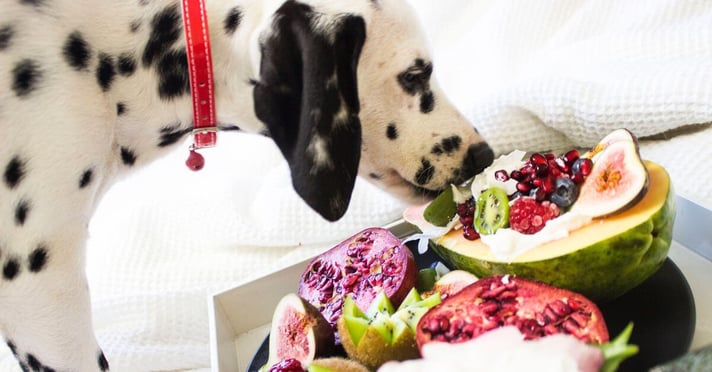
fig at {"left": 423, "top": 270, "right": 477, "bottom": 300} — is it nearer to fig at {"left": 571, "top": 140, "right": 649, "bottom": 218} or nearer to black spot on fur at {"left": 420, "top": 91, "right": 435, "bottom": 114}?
fig at {"left": 571, "top": 140, "right": 649, "bottom": 218}

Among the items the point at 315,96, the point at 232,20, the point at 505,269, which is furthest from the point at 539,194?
the point at 232,20

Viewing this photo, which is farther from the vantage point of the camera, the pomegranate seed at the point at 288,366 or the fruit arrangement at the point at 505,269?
the pomegranate seed at the point at 288,366

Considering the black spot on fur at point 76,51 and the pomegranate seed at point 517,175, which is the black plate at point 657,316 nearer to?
the pomegranate seed at point 517,175

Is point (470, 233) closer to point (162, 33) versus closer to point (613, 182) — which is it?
point (613, 182)

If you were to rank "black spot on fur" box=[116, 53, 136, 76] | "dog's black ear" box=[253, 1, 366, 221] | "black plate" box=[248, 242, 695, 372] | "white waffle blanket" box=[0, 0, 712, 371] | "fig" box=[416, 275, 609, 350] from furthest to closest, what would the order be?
"white waffle blanket" box=[0, 0, 712, 371] < "black spot on fur" box=[116, 53, 136, 76] < "dog's black ear" box=[253, 1, 366, 221] < "black plate" box=[248, 242, 695, 372] < "fig" box=[416, 275, 609, 350]

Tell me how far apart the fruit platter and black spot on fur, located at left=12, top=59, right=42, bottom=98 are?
487mm

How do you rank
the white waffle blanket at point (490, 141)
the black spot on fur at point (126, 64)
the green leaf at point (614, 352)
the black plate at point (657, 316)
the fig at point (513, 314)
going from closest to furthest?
1. the green leaf at point (614, 352)
2. the fig at point (513, 314)
3. the black plate at point (657, 316)
4. the black spot on fur at point (126, 64)
5. the white waffle blanket at point (490, 141)

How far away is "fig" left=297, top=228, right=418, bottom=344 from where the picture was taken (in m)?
1.01

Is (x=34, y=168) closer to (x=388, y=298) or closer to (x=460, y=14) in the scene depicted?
(x=388, y=298)

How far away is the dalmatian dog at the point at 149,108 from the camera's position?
0.91 metres

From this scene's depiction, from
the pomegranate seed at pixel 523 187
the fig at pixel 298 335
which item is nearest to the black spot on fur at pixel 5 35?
the fig at pixel 298 335

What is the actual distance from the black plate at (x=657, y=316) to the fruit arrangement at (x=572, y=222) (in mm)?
26

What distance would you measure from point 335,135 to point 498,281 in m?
0.31

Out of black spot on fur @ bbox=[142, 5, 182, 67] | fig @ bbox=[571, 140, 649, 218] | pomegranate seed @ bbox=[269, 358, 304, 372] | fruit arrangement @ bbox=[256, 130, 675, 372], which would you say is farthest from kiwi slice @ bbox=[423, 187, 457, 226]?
black spot on fur @ bbox=[142, 5, 182, 67]
